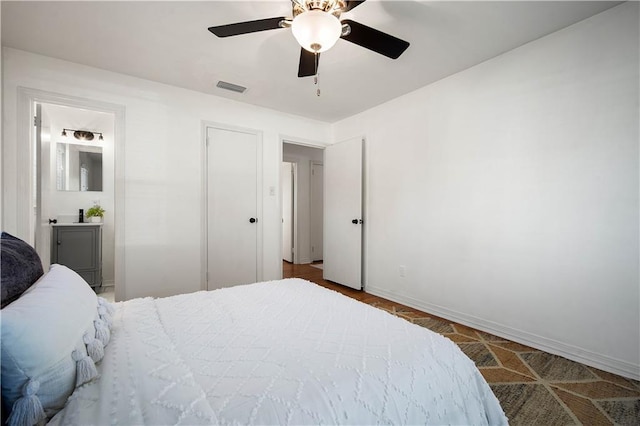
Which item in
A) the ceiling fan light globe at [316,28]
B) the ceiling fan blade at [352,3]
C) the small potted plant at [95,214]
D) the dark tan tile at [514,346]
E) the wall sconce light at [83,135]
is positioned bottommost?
the dark tan tile at [514,346]

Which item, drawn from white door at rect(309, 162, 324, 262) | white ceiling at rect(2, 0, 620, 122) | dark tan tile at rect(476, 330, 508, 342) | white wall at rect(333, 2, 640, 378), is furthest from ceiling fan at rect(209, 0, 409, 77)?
white door at rect(309, 162, 324, 262)

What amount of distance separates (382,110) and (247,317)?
10.1 feet

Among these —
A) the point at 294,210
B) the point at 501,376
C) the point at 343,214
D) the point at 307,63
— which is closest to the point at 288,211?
the point at 294,210

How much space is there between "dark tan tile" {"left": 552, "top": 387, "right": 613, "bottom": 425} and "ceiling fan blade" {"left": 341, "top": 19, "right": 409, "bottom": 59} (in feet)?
7.51

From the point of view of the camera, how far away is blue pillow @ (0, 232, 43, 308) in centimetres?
88

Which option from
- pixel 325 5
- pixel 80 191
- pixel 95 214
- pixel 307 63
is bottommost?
pixel 95 214

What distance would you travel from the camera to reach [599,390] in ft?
5.76

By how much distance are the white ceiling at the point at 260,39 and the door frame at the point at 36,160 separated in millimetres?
363

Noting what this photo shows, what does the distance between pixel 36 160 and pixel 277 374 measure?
3254 mm

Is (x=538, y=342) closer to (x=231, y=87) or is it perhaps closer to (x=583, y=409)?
(x=583, y=409)

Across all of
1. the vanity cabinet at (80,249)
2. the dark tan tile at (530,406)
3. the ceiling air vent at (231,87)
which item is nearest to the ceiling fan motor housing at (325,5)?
the ceiling air vent at (231,87)

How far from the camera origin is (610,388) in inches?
69.7

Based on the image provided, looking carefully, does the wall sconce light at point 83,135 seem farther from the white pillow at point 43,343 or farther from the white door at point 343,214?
the white pillow at point 43,343

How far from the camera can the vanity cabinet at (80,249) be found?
3.54m
